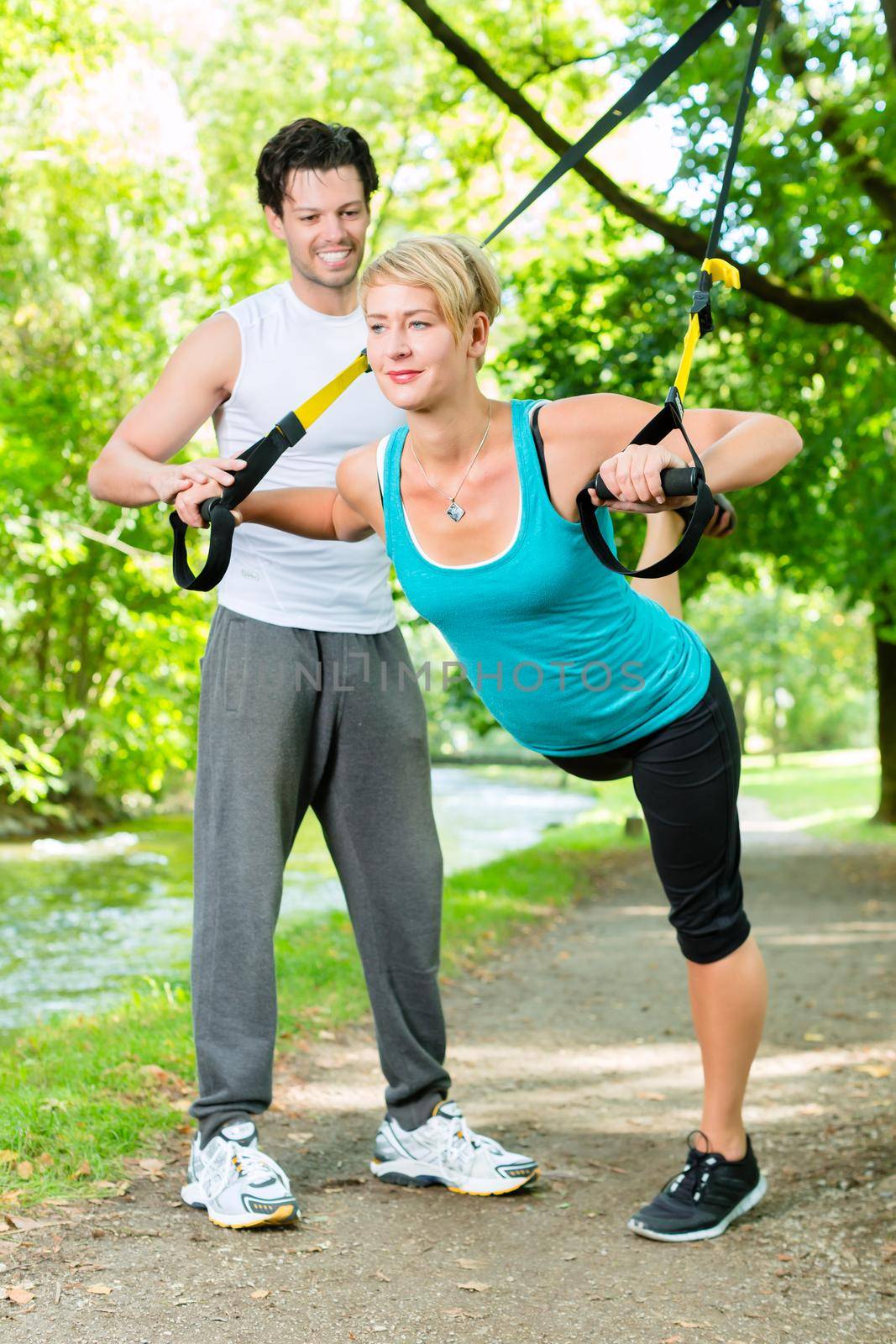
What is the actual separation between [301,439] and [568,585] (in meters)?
0.87

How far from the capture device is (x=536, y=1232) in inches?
128

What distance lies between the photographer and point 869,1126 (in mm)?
4195

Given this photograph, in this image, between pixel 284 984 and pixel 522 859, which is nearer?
pixel 284 984

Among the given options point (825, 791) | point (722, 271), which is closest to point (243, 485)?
point (722, 271)

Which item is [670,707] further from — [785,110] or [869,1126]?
[785,110]

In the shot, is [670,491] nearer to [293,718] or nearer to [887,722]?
[293,718]

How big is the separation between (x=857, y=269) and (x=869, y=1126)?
6.47 metres

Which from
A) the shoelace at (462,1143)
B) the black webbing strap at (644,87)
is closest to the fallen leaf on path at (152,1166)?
the shoelace at (462,1143)

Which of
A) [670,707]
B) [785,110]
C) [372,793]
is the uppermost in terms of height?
[785,110]

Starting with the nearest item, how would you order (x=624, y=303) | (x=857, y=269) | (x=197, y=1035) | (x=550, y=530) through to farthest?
(x=550, y=530) → (x=197, y=1035) → (x=857, y=269) → (x=624, y=303)

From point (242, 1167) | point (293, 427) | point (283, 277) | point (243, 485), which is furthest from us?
point (283, 277)


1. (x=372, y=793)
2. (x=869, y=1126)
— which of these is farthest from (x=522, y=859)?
(x=372, y=793)

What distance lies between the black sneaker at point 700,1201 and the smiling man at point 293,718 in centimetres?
40

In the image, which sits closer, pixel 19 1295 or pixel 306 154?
pixel 19 1295
